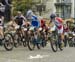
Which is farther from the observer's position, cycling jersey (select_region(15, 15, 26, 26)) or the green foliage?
the green foliage

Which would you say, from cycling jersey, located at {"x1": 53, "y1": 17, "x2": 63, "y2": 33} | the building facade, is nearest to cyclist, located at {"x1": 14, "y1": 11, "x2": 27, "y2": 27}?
cycling jersey, located at {"x1": 53, "y1": 17, "x2": 63, "y2": 33}

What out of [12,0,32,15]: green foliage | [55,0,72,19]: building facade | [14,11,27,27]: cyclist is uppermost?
[14,11,27,27]: cyclist

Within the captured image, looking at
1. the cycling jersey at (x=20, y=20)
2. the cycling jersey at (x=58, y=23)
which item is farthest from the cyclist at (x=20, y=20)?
the cycling jersey at (x=58, y=23)

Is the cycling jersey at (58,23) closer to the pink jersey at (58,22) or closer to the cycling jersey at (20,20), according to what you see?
the pink jersey at (58,22)

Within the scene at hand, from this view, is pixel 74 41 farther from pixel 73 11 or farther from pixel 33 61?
pixel 73 11

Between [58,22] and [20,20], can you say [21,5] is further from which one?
[58,22]

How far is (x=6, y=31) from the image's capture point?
20.9m

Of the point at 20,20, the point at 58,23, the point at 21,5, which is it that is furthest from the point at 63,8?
the point at 58,23

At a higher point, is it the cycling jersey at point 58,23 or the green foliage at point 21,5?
the cycling jersey at point 58,23

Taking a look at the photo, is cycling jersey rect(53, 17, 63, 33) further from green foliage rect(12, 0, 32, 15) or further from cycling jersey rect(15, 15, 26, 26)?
green foliage rect(12, 0, 32, 15)

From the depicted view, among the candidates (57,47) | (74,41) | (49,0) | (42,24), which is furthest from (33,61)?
(49,0)

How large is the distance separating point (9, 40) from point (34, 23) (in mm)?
2135

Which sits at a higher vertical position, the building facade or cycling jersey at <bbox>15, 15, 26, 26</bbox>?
cycling jersey at <bbox>15, 15, 26, 26</bbox>

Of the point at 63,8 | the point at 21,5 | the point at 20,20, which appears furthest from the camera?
the point at 63,8
